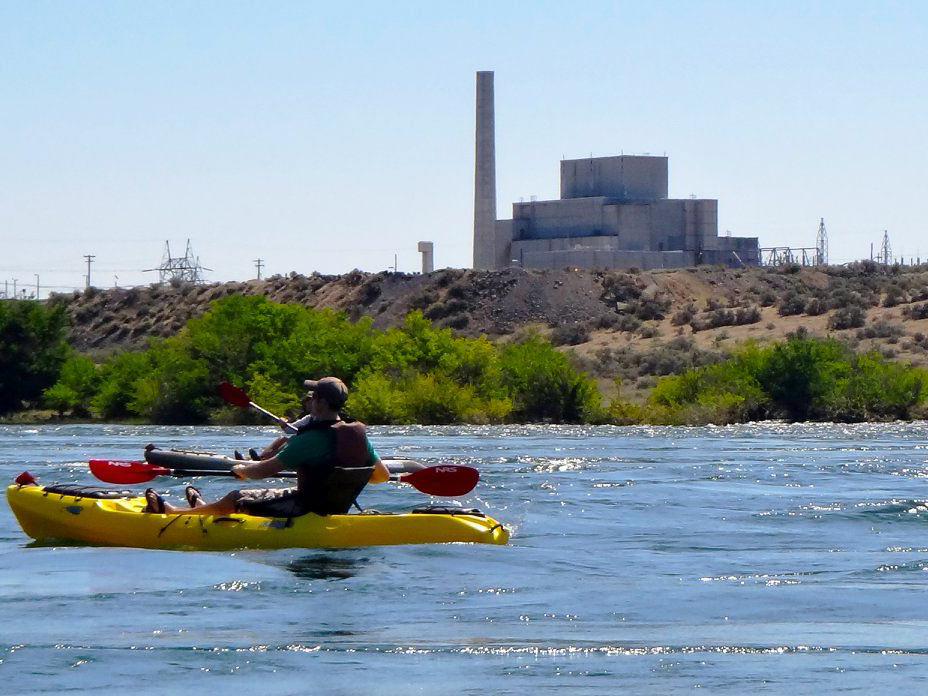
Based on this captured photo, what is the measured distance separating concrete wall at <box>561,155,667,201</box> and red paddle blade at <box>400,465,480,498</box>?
7335 cm

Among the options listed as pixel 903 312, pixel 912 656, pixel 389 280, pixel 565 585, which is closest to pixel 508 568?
pixel 565 585

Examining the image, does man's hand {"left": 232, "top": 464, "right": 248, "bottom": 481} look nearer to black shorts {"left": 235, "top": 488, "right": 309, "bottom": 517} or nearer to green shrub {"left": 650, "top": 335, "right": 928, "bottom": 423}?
black shorts {"left": 235, "top": 488, "right": 309, "bottom": 517}

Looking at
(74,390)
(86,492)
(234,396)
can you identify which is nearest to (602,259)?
(74,390)

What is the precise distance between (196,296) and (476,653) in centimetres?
7336

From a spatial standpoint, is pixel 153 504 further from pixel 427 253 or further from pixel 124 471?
pixel 427 253

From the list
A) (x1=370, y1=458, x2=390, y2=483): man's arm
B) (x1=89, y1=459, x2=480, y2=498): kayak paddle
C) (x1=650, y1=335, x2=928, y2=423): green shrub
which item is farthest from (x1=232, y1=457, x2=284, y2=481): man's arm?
(x1=650, y1=335, x2=928, y2=423): green shrub

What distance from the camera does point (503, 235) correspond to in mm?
89500

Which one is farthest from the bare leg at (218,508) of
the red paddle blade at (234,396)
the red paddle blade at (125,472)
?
the red paddle blade at (234,396)

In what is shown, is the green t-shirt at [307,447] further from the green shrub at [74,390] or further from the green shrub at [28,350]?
the green shrub at [28,350]

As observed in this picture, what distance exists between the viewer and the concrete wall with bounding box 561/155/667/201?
89438mm

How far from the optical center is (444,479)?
16172 mm

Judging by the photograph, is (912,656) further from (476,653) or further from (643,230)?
(643,230)

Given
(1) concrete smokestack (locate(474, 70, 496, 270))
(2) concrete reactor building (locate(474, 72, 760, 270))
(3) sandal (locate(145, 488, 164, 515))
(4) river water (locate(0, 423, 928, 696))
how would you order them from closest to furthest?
(4) river water (locate(0, 423, 928, 696)), (3) sandal (locate(145, 488, 164, 515)), (1) concrete smokestack (locate(474, 70, 496, 270)), (2) concrete reactor building (locate(474, 72, 760, 270))

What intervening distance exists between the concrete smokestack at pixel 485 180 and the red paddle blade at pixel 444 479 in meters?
66.0
